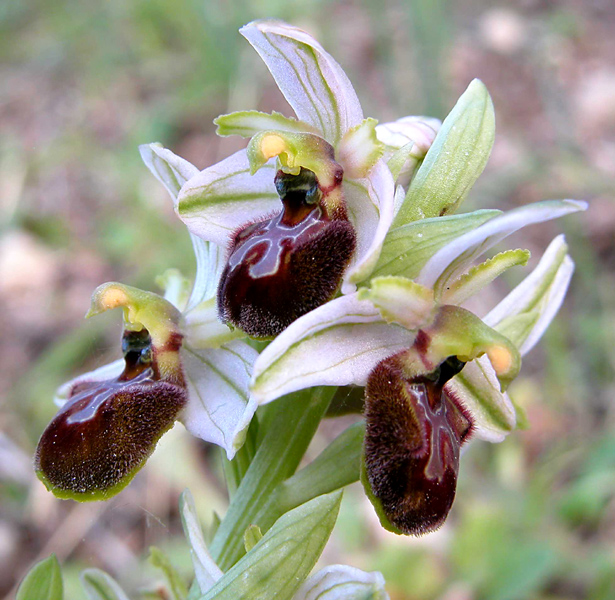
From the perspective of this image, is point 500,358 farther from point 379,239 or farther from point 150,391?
point 150,391

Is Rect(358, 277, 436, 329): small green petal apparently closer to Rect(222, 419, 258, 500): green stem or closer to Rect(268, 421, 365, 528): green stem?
Rect(268, 421, 365, 528): green stem

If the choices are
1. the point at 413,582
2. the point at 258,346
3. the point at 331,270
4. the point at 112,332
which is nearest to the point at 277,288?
the point at 331,270

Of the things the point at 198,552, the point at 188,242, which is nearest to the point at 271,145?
the point at 198,552

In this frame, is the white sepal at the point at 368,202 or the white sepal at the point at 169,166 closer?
the white sepal at the point at 368,202

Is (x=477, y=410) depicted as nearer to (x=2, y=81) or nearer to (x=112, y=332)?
(x=112, y=332)

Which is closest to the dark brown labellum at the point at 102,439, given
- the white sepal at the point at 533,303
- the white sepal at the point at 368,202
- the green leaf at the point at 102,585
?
the green leaf at the point at 102,585

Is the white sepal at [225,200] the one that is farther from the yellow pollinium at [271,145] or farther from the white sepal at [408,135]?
the white sepal at [408,135]

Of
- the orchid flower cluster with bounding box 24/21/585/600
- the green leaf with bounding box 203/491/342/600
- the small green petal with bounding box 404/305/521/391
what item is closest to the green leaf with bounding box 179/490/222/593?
the orchid flower cluster with bounding box 24/21/585/600
